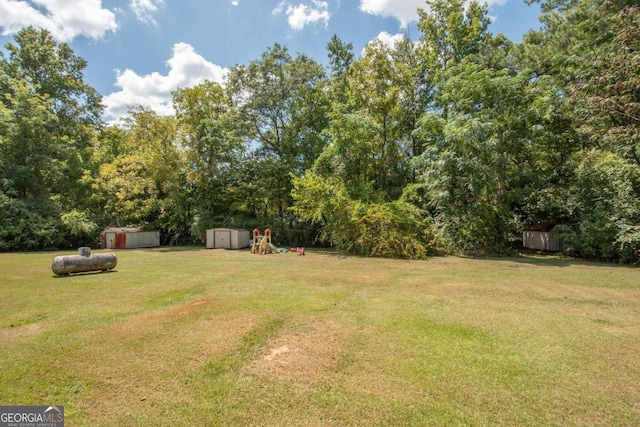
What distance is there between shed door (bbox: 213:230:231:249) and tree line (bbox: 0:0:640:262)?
7.44 ft

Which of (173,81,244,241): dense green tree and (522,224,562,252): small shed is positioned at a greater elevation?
(173,81,244,241): dense green tree

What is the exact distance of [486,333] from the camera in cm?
463

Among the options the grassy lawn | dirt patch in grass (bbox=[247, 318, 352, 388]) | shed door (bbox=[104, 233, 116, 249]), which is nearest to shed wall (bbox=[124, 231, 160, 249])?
shed door (bbox=[104, 233, 116, 249])

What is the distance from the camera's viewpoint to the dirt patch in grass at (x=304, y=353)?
3.51 metres

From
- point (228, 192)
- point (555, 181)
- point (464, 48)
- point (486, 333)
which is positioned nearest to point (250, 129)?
point (228, 192)

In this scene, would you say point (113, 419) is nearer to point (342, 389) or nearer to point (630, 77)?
point (342, 389)

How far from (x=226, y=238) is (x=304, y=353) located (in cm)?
1690

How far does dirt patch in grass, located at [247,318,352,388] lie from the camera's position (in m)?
3.51

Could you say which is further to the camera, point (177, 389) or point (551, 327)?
point (551, 327)

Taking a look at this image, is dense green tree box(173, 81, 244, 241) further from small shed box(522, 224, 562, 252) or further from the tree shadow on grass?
small shed box(522, 224, 562, 252)

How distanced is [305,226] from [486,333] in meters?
17.5

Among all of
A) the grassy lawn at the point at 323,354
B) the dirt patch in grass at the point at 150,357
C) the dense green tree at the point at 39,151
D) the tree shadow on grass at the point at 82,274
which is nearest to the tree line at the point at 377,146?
the dense green tree at the point at 39,151

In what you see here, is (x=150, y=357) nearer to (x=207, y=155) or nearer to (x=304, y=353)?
(x=304, y=353)

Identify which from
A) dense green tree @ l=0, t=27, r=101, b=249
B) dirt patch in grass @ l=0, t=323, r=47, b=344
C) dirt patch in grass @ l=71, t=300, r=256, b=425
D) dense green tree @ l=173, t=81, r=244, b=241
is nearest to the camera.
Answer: dirt patch in grass @ l=71, t=300, r=256, b=425
